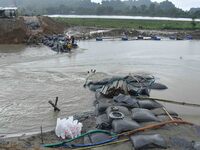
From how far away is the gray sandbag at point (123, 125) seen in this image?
33.1 feet

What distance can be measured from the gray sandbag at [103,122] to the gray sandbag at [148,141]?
1340mm

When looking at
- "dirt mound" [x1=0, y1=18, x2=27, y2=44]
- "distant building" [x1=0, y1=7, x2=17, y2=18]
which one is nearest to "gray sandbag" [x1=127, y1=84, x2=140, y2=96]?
"dirt mound" [x1=0, y1=18, x2=27, y2=44]

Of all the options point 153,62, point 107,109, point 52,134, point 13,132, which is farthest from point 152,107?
point 153,62

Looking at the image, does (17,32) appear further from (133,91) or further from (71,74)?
(133,91)

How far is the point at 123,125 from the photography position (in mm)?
10141

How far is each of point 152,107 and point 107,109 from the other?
6.05 feet

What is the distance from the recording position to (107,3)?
7087 inches

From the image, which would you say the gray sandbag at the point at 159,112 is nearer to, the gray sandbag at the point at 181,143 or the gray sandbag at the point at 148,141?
the gray sandbag at the point at 181,143

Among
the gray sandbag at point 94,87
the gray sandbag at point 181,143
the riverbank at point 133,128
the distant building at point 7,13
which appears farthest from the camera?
the distant building at point 7,13

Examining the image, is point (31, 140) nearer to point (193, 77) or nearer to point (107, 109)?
point (107, 109)

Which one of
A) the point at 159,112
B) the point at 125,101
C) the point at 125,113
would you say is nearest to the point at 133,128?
the point at 125,113

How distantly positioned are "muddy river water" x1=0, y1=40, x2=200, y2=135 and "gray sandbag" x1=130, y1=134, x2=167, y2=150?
3.67m

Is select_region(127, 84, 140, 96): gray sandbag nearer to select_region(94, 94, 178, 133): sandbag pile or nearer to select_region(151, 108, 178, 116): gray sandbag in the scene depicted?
select_region(94, 94, 178, 133): sandbag pile

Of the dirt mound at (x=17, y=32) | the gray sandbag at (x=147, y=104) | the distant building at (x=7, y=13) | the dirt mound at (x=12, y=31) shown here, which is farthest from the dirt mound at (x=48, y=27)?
the gray sandbag at (x=147, y=104)
